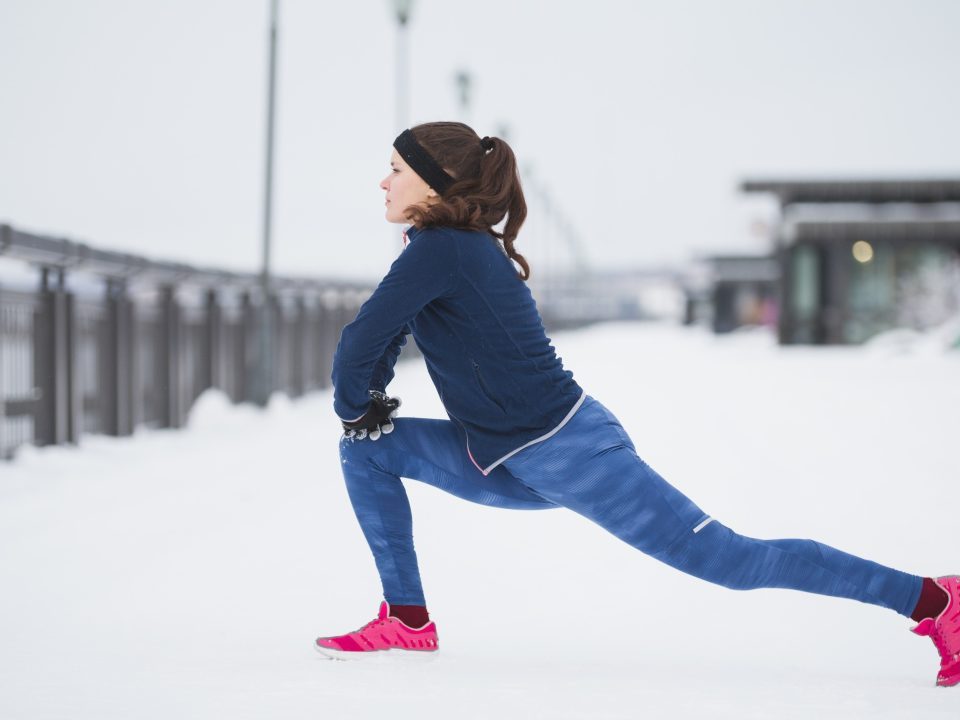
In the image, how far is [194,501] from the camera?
23.4ft

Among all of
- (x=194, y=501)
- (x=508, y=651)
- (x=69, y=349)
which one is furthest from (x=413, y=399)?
(x=508, y=651)

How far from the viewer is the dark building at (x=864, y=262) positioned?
38.5 meters

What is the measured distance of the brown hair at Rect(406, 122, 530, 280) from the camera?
10.2 feet

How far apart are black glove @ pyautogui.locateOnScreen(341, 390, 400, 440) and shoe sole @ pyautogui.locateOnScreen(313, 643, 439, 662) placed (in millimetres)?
643

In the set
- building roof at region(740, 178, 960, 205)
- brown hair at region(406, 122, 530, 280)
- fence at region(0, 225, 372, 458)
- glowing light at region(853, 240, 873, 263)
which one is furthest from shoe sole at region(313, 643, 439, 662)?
building roof at region(740, 178, 960, 205)

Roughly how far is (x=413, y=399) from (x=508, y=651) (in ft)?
38.5

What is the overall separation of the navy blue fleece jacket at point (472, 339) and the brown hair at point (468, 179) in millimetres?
41

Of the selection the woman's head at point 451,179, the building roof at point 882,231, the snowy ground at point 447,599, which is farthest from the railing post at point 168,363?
the building roof at point 882,231

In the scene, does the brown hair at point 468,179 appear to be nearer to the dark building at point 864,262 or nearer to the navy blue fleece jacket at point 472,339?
the navy blue fleece jacket at point 472,339

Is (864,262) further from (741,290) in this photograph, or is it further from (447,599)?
(447,599)

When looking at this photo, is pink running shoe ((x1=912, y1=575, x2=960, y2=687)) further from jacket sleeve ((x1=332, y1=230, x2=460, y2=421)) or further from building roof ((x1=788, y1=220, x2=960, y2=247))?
building roof ((x1=788, y1=220, x2=960, y2=247))

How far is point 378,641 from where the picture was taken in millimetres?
3455

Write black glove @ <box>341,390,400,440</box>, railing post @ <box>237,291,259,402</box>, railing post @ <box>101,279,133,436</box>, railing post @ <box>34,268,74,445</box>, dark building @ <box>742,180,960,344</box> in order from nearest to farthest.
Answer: black glove @ <box>341,390,400,440</box>
railing post @ <box>34,268,74,445</box>
railing post @ <box>101,279,133,436</box>
railing post @ <box>237,291,259,402</box>
dark building @ <box>742,180,960,344</box>

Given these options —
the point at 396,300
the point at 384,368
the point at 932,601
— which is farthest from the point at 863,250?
the point at 396,300
